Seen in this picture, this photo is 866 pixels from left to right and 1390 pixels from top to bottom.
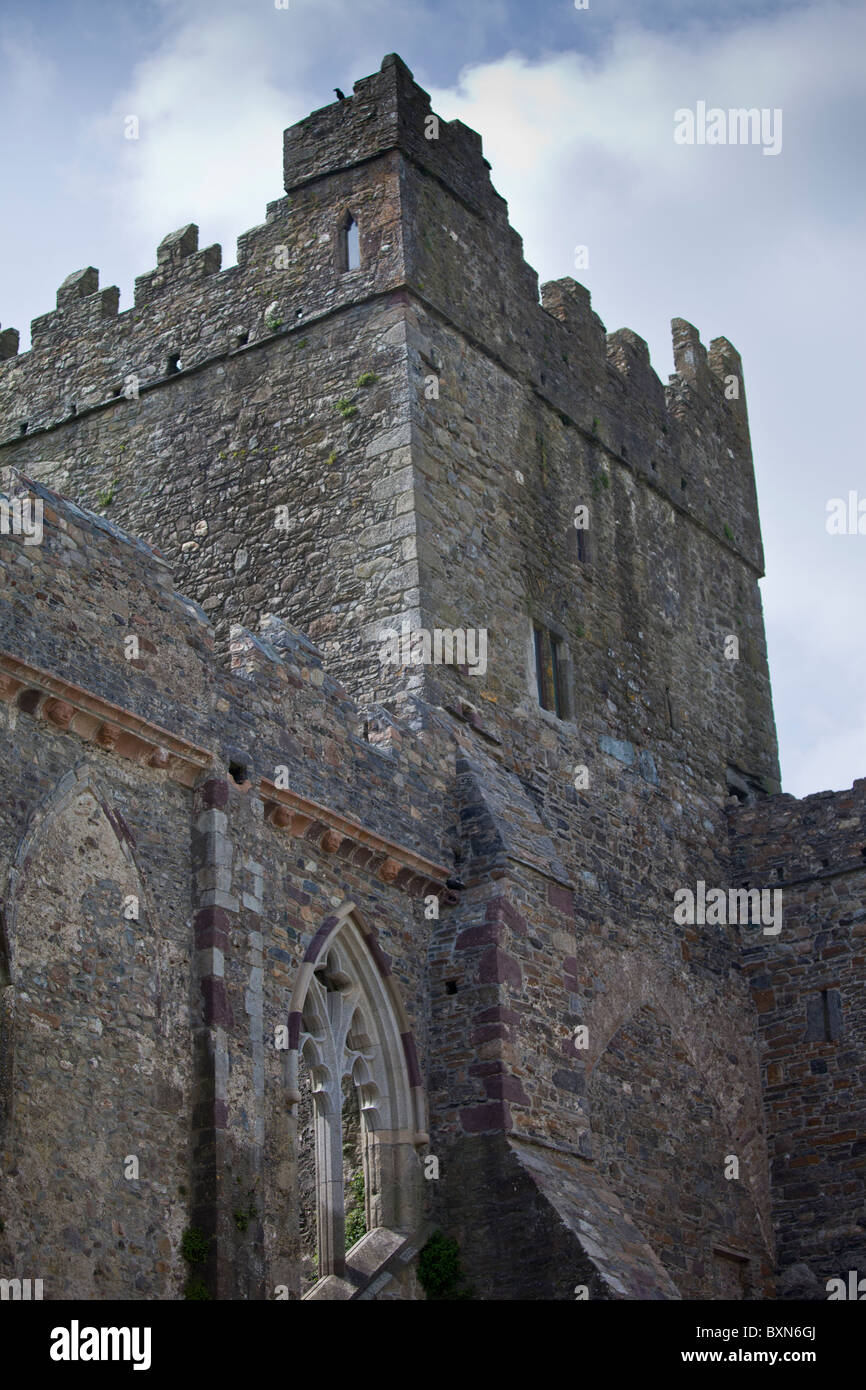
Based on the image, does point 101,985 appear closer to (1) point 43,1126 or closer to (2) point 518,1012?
(1) point 43,1126

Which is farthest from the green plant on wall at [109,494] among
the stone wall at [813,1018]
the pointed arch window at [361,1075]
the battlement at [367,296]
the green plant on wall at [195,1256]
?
the green plant on wall at [195,1256]

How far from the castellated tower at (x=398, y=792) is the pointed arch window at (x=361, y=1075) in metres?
0.02

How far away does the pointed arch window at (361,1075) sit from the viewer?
12867 millimetres

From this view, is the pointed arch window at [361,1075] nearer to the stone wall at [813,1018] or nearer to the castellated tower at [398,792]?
the castellated tower at [398,792]

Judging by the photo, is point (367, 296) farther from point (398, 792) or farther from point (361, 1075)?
point (361, 1075)

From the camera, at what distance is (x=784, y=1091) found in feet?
60.0

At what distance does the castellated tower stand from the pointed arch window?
25 mm

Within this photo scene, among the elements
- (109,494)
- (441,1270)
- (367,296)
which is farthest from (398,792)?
(109,494)

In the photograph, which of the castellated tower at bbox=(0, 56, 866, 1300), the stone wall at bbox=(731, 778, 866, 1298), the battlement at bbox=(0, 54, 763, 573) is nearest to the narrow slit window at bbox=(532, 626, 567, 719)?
the castellated tower at bbox=(0, 56, 866, 1300)

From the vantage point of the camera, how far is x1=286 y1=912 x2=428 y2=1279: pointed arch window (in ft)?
42.2

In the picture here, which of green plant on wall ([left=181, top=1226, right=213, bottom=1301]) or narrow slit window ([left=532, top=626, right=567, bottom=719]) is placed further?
narrow slit window ([left=532, top=626, right=567, bottom=719])

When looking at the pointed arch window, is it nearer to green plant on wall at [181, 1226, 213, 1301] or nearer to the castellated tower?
the castellated tower

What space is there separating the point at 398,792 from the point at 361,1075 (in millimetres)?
2037

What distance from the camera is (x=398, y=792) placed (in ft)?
46.9
